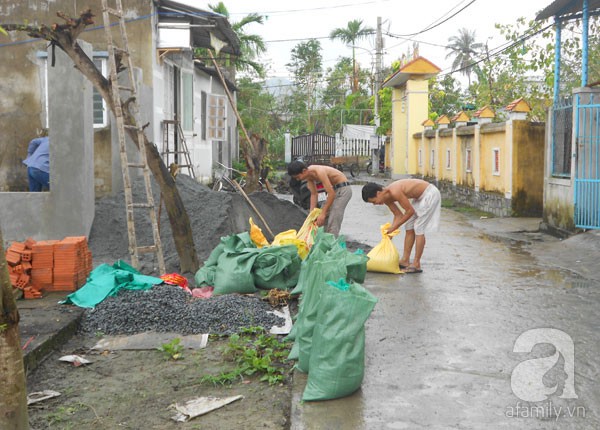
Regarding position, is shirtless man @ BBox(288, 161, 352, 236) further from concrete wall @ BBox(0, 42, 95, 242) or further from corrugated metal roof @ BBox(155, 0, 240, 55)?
corrugated metal roof @ BBox(155, 0, 240, 55)

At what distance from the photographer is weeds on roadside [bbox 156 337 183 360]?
5387mm

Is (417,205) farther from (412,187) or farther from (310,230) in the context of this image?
(310,230)

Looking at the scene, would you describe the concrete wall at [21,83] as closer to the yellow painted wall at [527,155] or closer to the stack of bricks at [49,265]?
the stack of bricks at [49,265]

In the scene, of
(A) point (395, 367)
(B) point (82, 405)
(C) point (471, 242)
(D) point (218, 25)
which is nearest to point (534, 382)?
(A) point (395, 367)

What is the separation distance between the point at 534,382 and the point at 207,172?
1433 centimetres

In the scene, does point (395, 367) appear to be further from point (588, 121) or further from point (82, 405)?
point (588, 121)

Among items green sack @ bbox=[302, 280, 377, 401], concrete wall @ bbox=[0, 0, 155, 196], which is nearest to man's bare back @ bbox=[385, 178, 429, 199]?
green sack @ bbox=[302, 280, 377, 401]

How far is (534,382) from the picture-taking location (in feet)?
14.1

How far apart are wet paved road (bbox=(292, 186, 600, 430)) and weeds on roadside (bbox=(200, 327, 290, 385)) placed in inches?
16.8

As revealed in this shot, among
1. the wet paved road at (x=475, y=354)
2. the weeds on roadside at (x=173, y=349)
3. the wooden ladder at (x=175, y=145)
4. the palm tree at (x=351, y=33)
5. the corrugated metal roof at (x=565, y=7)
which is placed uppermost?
the palm tree at (x=351, y=33)

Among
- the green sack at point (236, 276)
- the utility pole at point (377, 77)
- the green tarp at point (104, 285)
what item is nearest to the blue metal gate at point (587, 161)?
the green sack at point (236, 276)

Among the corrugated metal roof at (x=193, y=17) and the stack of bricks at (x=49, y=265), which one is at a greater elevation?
the corrugated metal roof at (x=193, y=17)

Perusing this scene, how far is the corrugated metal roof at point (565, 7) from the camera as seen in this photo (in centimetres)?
1146

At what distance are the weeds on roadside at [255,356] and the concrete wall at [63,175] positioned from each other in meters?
4.70
